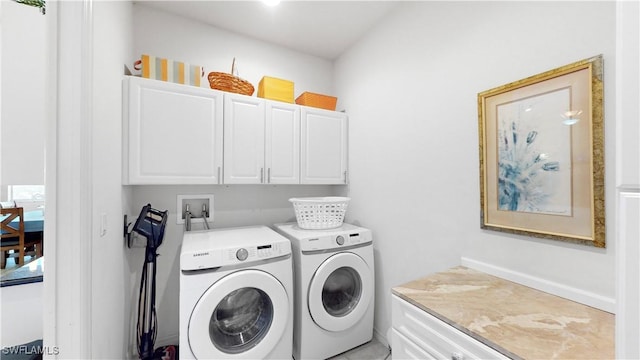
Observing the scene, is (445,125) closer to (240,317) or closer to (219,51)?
(240,317)

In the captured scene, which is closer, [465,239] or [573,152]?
[573,152]

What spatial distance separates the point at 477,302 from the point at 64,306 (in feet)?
5.24

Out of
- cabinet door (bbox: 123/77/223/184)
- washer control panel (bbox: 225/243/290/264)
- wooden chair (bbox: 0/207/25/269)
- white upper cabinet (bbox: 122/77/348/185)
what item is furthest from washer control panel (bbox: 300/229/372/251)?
wooden chair (bbox: 0/207/25/269)

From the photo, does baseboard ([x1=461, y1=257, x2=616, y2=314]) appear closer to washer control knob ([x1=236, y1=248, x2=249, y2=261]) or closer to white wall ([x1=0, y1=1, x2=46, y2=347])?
washer control knob ([x1=236, y1=248, x2=249, y2=261])

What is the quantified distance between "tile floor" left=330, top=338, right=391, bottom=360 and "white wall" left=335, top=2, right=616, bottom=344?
0.14 m

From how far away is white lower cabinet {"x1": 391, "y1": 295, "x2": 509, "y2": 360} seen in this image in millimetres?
874

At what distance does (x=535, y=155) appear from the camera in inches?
47.8

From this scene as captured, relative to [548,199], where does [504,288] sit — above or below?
below

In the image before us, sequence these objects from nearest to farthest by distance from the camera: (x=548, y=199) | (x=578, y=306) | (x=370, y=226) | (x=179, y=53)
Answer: (x=578, y=306)
(x=548, y=199)
(x=179, y=53)
(x=370, y=226)

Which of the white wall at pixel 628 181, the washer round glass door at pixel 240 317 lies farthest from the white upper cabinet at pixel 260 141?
the white wall at pixel 628 181

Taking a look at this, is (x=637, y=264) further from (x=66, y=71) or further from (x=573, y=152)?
(x=66, y=71)

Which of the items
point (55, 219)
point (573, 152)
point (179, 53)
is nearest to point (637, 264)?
point (573, 152)

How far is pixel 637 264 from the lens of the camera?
403 mm

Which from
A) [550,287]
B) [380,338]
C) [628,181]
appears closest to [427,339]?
[550,287]
